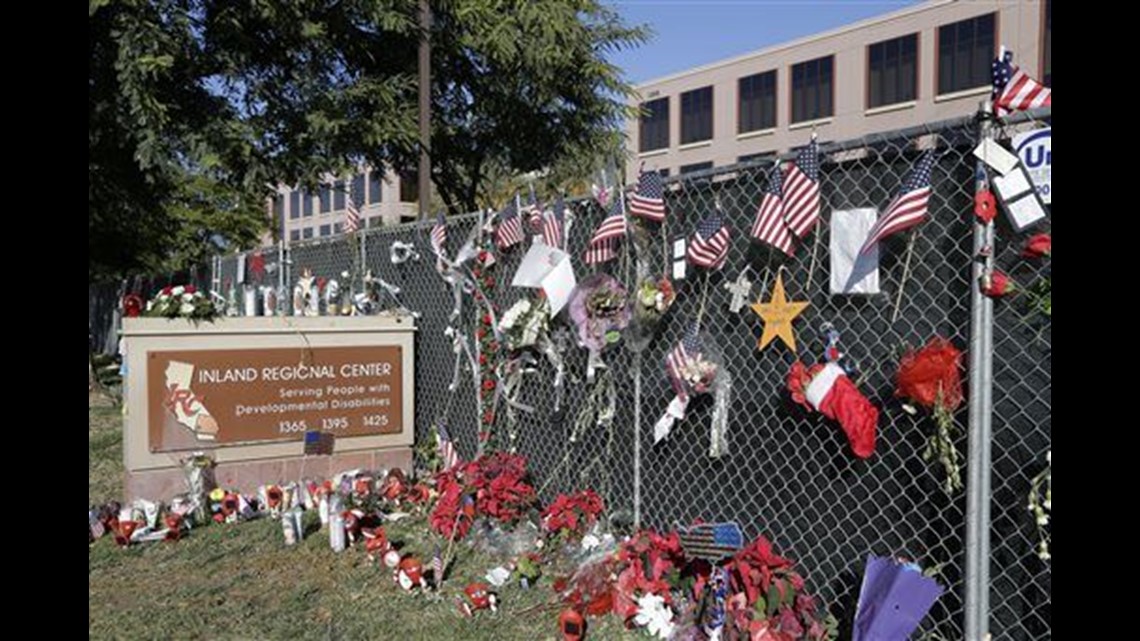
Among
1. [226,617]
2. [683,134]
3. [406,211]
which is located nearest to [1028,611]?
Result: [226,617]

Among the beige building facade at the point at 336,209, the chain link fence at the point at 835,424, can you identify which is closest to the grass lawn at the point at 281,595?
the chain link fence at the point at 835,424

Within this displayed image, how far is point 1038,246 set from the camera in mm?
2668

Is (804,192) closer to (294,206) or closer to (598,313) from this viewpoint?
(598,313)

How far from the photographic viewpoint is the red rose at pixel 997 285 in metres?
2.76

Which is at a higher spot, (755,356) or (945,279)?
(945,279)

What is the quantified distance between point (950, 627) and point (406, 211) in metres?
54.9

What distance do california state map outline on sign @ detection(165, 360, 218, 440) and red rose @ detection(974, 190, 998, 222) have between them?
4.94 metres

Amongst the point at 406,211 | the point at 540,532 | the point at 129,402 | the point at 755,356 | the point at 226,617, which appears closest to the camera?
the point at 755,356

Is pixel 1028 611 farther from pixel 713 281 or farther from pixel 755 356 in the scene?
pixel 713 281

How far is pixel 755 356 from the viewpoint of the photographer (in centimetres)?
371

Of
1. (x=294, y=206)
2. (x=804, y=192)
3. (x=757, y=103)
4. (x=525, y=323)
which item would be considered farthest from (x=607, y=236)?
(x=294, y=206)
